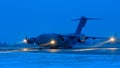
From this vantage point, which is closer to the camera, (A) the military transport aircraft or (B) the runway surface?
(B) the runway surface

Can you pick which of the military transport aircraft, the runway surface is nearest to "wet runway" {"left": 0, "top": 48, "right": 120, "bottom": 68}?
the runway surface

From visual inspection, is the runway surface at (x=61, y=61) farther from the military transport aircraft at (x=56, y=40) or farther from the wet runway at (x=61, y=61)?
the military transport aircraft at (x=56, y=40)

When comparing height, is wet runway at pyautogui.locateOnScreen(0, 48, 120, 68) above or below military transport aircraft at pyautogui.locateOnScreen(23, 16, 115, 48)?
below

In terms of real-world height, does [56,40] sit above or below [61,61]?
above

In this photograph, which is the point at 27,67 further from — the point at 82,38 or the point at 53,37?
the point at 82,38

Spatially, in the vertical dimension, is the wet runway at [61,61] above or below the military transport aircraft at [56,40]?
below

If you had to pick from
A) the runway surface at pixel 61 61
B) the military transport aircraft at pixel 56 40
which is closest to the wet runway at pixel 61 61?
the runway surface at pixel 61 61

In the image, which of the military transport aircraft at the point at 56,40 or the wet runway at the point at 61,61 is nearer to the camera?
the wet runway at the point at 61,61

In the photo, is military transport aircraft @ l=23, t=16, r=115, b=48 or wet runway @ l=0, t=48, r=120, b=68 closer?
wet runway @ l=0, t=48, r=120, b=68

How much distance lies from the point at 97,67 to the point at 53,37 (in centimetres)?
4678

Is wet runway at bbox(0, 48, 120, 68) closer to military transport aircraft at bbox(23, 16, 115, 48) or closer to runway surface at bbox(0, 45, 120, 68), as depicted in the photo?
runway surface at bbox(0, 45, 120, 68)

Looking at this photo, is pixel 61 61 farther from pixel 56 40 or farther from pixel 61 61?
pixel 56 40

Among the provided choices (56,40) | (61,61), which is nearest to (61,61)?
(61,61)

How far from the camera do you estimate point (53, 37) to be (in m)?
65.0
